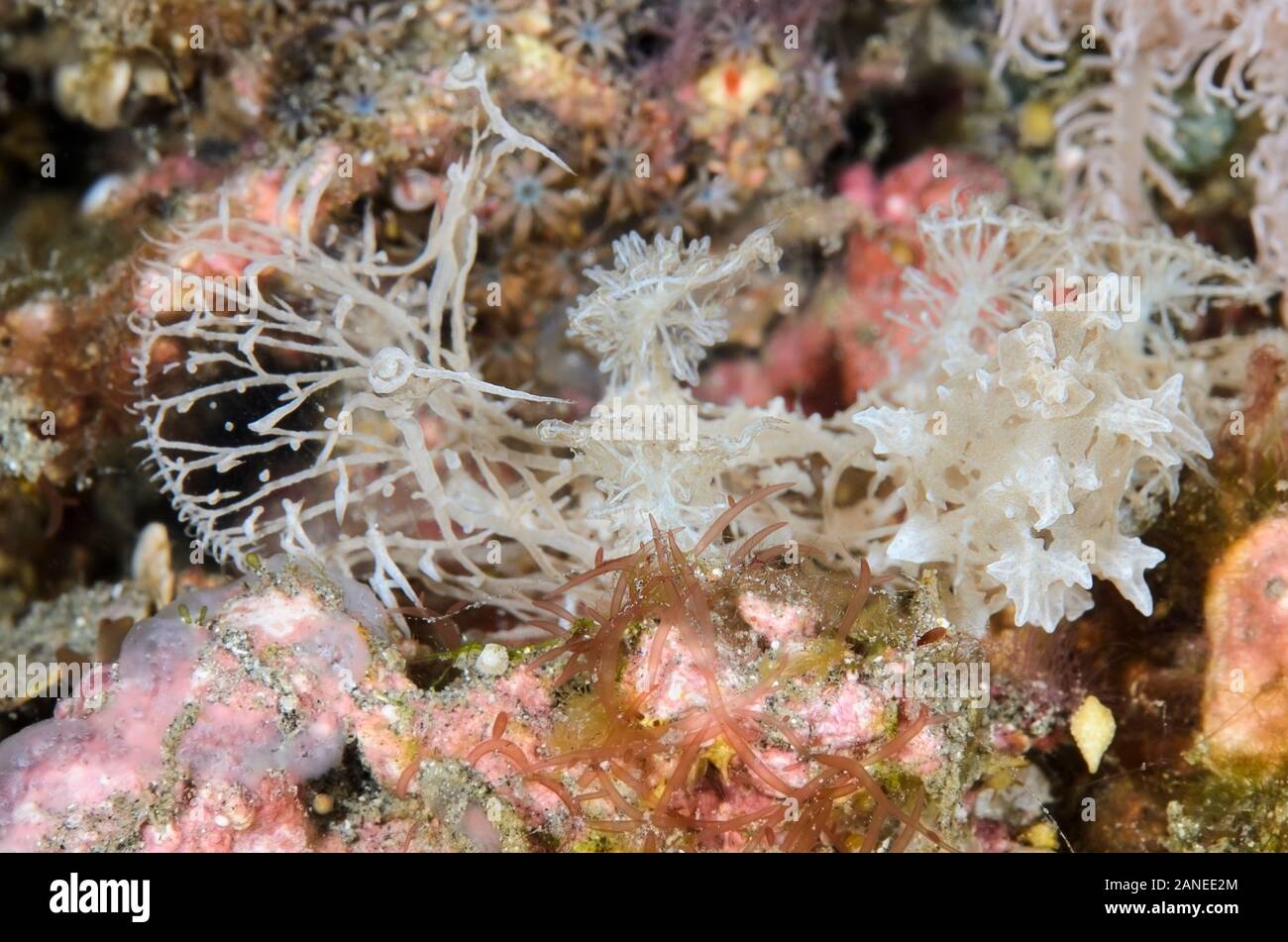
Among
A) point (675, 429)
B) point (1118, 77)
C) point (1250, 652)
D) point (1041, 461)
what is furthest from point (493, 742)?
point (1118, 77)

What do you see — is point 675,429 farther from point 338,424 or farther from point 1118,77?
point 1118,77

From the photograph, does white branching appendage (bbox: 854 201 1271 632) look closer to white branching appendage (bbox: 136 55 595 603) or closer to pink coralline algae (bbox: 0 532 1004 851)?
pink coralline algae (bbox: 0 532 1004 851)

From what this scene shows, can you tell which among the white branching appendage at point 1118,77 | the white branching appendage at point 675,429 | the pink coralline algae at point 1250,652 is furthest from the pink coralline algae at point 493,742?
the white branching appendage at point 1118,77

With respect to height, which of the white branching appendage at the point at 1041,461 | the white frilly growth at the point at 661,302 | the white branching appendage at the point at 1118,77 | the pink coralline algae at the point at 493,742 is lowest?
the pink coralline algae at the point at 493,742

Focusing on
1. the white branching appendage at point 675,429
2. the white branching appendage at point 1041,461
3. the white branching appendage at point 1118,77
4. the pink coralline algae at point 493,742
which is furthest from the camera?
the white branching appendage at point 1118,77

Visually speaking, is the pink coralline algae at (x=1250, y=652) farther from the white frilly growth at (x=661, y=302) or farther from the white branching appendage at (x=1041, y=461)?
the white frilly growth at (x=661, y=302)

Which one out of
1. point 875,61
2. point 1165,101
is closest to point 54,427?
point 875,61

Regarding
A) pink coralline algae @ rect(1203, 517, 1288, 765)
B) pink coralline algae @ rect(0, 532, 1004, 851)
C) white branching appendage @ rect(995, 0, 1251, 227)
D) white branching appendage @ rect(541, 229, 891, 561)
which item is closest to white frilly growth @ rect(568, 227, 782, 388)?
Answer: white branching appendage @ rect(541, 229, 891, 561)

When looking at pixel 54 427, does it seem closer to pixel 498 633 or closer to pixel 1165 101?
pixel 498 633
